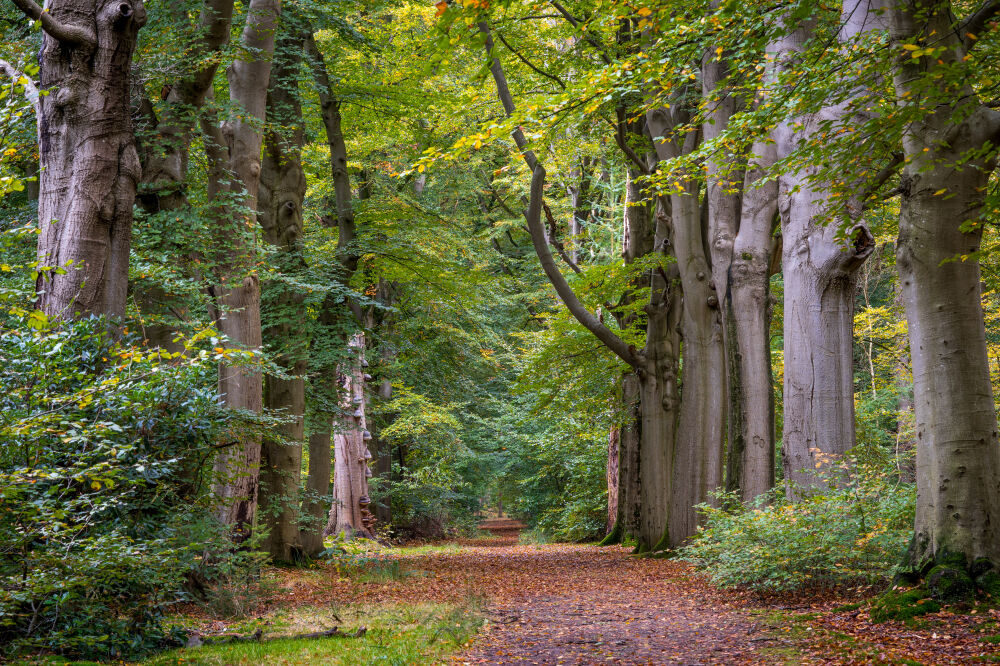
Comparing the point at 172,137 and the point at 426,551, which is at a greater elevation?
the point at 172,137

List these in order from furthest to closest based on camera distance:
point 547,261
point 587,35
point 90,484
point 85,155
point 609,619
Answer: point 587,35, point 547,261, point 609,619, point 85,155, point 90,484

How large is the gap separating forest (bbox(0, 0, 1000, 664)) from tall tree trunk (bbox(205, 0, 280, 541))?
6cm

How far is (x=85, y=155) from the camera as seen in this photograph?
6367mm

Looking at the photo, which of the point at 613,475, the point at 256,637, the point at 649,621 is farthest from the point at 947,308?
the point at 613,475

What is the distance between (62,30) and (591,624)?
A: 7.32 metres

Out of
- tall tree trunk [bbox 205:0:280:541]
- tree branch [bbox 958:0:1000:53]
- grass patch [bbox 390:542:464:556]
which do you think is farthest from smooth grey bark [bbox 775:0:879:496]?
grass patch [bbox 390:542:464:556]

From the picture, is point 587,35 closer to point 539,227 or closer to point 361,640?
point 539,227

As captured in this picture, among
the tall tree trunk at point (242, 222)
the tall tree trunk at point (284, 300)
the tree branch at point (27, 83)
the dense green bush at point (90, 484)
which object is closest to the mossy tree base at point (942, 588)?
the dense green bush at point (90, 484)

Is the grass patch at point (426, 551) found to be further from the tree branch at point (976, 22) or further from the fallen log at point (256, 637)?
the tree branch at point (976, 22)

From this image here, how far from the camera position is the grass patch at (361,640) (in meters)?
5.33

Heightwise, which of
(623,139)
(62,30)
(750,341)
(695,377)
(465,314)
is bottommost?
(695,377)

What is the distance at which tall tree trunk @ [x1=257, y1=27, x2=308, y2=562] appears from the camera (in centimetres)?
1236

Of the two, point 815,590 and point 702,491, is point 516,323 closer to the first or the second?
point 702,491

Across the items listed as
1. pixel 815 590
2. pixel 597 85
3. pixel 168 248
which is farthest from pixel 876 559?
pixel 168 248
